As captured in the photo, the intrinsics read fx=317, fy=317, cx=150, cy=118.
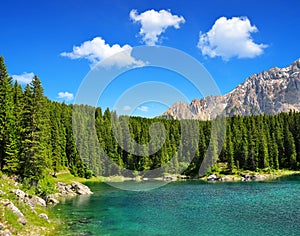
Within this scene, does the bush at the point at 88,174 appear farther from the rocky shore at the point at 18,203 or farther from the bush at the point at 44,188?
the rocky shore at the point at 18,203

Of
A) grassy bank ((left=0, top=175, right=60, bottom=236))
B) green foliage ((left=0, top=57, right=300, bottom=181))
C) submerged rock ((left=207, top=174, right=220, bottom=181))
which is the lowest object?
submerged rock ((left=207, top=174, right=220, bottom=181))

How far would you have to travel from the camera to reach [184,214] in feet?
136

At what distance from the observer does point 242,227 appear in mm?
34250

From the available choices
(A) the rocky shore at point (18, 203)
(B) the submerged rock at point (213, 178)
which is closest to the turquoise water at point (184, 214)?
(A) the rocky shore at point (18, 203)

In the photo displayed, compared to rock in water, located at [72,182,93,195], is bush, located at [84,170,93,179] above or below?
above

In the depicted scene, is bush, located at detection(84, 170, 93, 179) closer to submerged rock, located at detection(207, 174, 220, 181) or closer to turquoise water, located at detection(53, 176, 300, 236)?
submerged rock, located at detection(207, 174, 220, 181)

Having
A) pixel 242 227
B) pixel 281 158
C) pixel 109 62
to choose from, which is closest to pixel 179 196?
pixel 242 227

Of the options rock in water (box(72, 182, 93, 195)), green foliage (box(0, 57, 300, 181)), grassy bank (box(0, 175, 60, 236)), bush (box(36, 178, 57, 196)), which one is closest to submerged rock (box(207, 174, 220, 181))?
green foliage (box(0, 57, 300, 181))

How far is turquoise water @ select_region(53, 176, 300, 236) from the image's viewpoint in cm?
3316

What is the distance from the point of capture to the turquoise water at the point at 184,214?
33.2 meters

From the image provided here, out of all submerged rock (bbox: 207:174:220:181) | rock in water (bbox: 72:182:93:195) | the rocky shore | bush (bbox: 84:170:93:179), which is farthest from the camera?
submerged rock (bbox: 207:174:220:181)

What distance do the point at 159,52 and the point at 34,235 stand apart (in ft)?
89.3

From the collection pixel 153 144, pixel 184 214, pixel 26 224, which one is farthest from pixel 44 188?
pixel 153 144

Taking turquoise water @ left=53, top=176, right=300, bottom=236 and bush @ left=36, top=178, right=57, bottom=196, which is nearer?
turquoise water @ left=53, top=176, right=300, bottom=236
